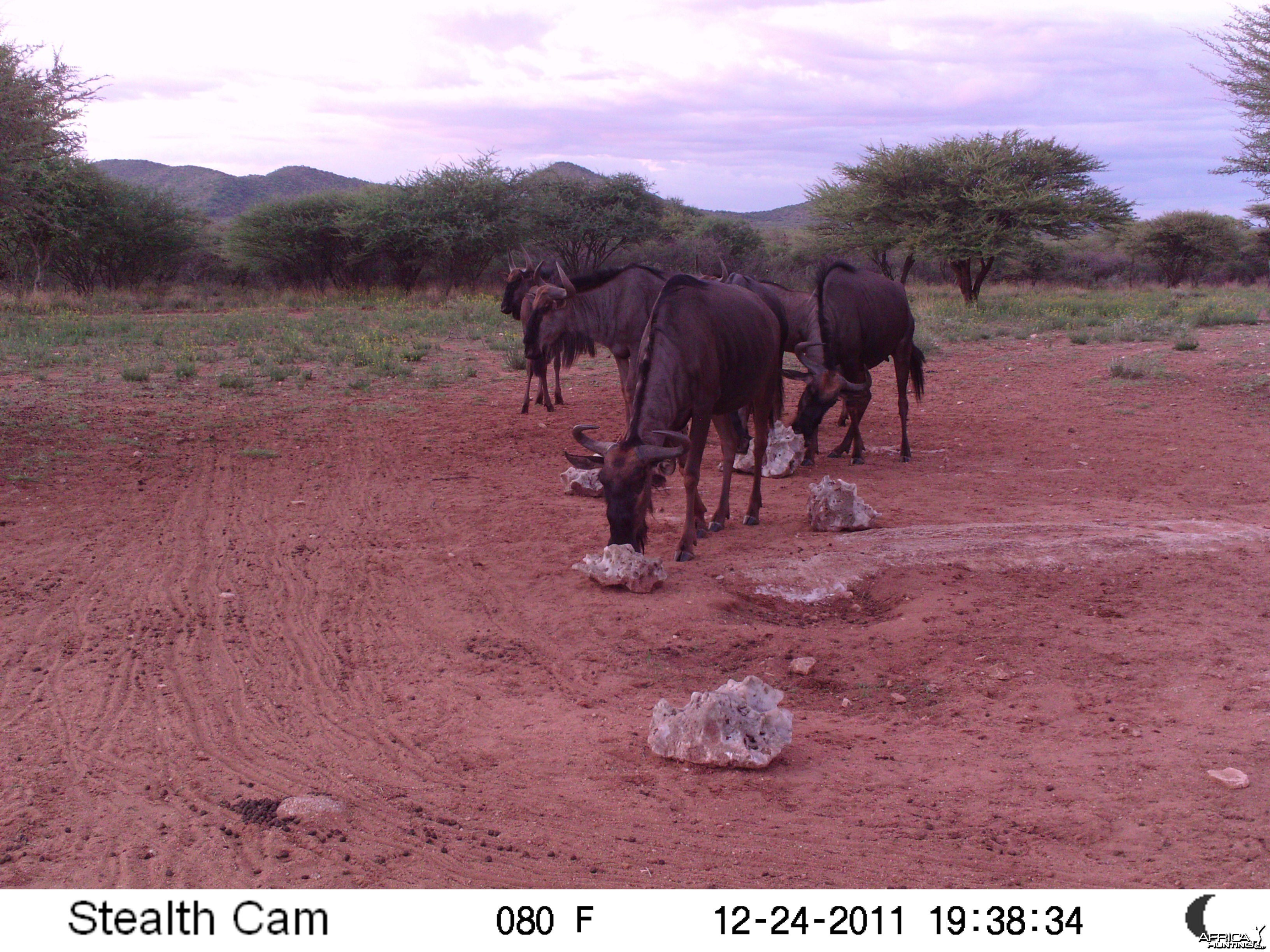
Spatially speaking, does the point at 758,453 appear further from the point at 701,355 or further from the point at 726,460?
the point at 701,355

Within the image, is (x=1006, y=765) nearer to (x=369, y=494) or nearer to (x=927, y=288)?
(x=369, y=494)

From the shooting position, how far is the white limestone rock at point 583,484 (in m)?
8.62

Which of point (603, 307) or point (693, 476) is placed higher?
point (603, 307)

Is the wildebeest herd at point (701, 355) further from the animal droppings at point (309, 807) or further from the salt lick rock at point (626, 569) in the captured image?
the animal droppings at point (309, 807)

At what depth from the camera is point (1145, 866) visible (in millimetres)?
3254

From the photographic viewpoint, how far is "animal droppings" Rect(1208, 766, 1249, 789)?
3.74m

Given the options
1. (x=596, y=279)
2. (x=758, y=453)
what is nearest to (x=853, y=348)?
(x=758, y=453)

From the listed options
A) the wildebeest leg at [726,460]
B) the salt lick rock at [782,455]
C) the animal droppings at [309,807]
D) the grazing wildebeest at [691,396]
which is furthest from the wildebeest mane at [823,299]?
the animal droppings at [309,807]

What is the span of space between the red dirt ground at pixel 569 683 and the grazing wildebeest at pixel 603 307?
4.98ft

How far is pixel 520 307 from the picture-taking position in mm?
13016

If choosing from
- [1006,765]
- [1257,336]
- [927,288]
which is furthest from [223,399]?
[927,288]

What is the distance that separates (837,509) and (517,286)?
6.74 meters

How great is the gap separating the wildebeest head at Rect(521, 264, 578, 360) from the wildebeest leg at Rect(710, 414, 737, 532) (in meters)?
1.84

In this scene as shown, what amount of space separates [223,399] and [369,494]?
5.53 m
